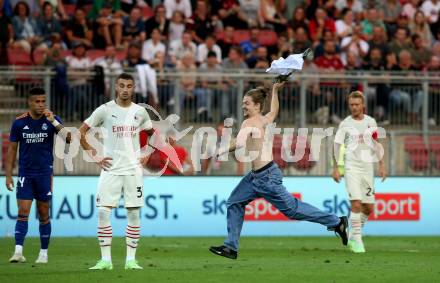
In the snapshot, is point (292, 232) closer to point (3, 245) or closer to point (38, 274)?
point (3, 245)

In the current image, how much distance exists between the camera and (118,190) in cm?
1464

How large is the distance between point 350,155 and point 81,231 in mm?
6561

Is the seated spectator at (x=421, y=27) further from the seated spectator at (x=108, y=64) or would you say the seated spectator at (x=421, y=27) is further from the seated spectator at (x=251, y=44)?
the seated spectator at (x=108, y=64)

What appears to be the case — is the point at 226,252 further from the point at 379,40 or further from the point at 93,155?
the point at 379,40

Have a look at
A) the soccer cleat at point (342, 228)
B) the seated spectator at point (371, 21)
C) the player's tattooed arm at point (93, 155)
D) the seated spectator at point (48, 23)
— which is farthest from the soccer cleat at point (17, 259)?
the seated spectator at point (371, 21)

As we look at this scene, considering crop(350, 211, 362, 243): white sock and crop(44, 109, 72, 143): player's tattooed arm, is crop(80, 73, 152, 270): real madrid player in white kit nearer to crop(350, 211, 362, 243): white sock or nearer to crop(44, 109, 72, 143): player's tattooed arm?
crop(44, 109, 72, 143): player's tattooed arm

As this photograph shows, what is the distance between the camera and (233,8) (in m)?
28.2

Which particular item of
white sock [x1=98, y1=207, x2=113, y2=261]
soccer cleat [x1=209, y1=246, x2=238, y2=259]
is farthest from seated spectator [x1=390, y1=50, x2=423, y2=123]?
white sock [x1=98, y1=207, x2=113, y2=261]

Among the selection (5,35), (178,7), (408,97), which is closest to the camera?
(408,97)

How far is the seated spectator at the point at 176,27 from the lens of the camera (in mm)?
27047

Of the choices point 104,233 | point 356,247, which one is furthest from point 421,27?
point 104,233

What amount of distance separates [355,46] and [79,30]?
6725mm

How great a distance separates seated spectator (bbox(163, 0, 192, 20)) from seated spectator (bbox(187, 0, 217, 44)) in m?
0.19

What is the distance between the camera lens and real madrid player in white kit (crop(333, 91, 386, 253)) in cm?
1847
